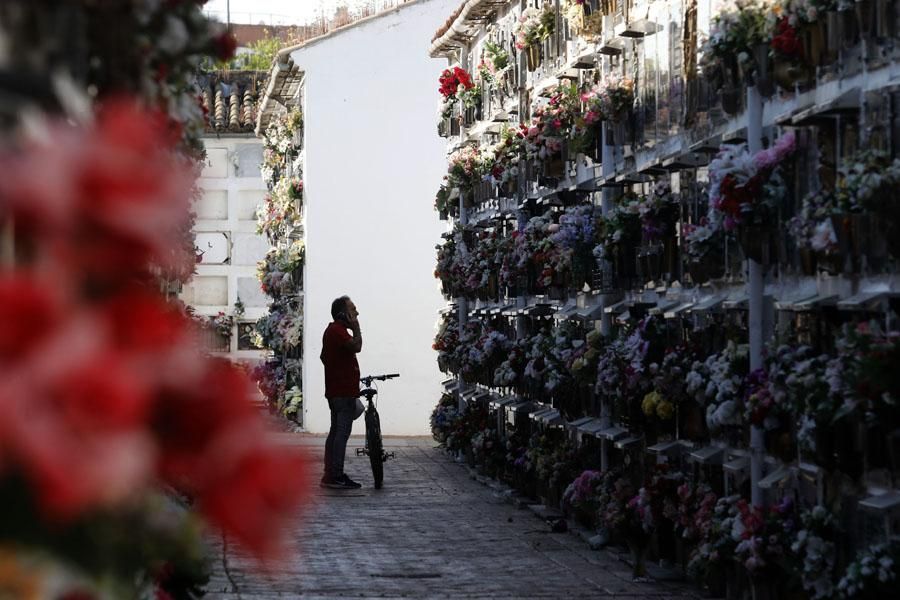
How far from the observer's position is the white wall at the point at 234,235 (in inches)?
1923

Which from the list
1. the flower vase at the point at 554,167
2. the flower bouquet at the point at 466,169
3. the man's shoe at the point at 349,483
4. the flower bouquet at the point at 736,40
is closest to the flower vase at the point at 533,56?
the flower vase at the point at 554,167

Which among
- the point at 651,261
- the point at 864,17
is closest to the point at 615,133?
the point at 651,261

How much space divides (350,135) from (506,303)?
1218 cm

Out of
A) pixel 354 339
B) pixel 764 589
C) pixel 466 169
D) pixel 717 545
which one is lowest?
pixel 764 589

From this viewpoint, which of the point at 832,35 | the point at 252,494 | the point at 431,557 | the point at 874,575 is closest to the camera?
the point at 252,494

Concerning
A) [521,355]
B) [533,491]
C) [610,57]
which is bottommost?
[533,491]

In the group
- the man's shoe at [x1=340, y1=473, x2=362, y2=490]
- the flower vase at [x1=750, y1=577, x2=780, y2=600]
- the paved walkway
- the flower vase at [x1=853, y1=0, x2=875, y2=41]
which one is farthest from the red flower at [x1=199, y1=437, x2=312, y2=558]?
the man's shoe at [x1=340, y1=473, x2=362, y2=490]

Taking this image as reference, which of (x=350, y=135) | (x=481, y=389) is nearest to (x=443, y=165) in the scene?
(x=350, y=135)

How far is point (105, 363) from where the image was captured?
7.76ft

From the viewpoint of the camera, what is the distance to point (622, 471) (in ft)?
54.3

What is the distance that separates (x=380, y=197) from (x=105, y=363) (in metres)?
33.8

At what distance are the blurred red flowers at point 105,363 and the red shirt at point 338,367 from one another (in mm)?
19429

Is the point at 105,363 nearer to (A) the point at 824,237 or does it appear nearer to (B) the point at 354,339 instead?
(A) the point at 824,237

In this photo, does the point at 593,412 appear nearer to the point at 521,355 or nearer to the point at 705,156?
the point at 521,355
